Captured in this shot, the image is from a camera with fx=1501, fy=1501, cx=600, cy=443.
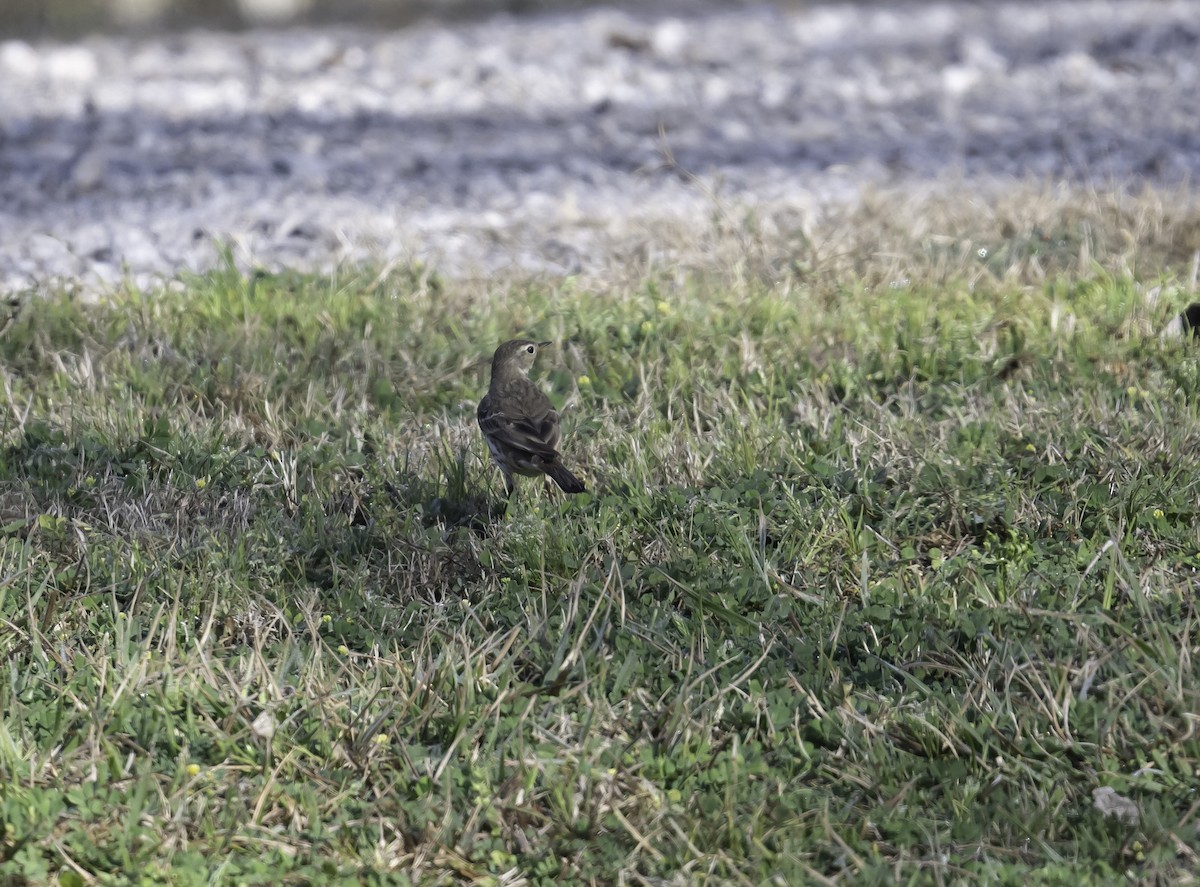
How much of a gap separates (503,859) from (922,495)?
1.93m

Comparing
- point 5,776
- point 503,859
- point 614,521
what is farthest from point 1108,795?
point 5,776

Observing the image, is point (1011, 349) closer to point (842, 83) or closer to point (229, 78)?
point (842, 83)

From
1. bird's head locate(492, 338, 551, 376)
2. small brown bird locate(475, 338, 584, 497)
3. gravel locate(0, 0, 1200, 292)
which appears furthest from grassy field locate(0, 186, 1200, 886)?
gravel locate(0, 0, 1200, 292)

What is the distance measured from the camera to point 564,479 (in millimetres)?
4445

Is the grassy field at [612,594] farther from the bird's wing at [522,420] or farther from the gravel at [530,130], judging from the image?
the gravel at [530,130]

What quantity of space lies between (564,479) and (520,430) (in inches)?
10.5

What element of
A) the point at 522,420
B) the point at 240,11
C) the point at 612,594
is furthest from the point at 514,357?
the point at 240,11

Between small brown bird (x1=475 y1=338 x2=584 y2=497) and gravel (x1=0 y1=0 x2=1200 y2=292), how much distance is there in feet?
6.77

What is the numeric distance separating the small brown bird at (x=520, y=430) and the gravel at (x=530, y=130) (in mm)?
2065

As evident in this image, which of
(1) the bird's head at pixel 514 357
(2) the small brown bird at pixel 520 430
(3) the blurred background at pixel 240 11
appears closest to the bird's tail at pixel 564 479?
(2) the small brown bird at pixel 520 430

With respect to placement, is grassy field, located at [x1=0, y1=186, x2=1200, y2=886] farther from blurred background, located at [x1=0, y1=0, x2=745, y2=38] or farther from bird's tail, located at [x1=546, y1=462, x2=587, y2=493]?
blurred background, located at [x1=0, y1=0, x2=745, y2=38]

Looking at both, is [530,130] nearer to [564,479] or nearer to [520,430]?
[520,430]

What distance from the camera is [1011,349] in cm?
578

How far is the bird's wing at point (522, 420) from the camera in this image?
4.56 m
